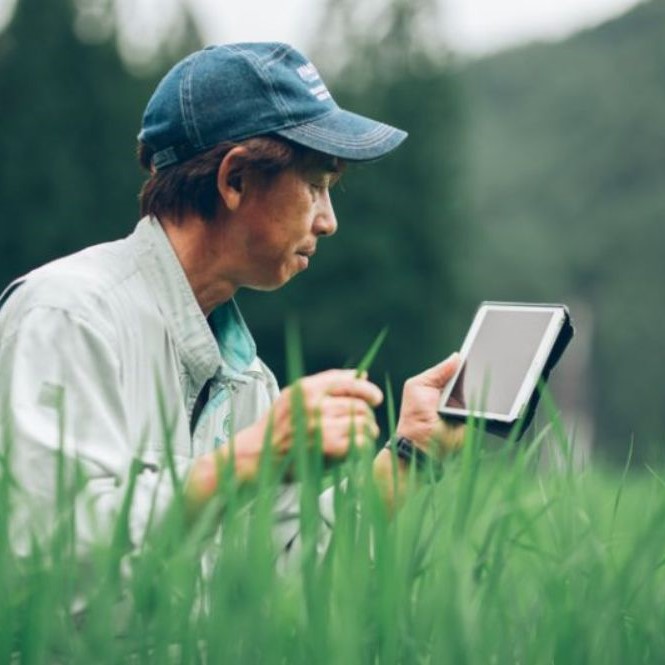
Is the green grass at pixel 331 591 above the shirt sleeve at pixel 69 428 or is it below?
below

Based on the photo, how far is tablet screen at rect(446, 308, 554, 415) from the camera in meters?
2.90

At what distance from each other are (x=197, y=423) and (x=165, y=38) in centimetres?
3877

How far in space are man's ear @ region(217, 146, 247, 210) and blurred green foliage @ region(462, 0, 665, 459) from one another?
5000 cm

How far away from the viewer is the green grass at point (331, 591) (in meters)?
2.09

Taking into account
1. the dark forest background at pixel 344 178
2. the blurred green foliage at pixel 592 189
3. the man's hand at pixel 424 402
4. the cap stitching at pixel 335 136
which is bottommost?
the blurred green foliage at pixel 592 189

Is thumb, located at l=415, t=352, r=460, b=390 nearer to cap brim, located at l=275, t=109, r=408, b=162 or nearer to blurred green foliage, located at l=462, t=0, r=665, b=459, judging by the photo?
cap brim, located at l=275, t=109, r=408, b=162

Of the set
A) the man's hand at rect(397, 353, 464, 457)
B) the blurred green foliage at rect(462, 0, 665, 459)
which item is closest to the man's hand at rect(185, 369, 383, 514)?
the man's hand at rect(397, 353, 464, 457)

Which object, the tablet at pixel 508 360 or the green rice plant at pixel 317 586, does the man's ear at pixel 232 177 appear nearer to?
the tablet at pixel 508 360

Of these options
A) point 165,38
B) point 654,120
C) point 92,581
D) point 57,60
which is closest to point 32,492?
point 92,581

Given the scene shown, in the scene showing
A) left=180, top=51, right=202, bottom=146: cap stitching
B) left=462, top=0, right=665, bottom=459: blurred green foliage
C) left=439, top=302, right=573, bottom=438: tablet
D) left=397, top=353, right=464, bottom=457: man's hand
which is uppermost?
left=180, top=51, right=202, bottom=146: cap stitching

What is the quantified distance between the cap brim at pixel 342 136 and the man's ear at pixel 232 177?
0.27ft

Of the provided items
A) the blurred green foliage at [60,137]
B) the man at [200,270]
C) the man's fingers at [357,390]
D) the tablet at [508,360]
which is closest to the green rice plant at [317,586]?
the man's fingers at [357,390]

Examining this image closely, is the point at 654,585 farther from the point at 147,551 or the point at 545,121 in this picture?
the point at 545,121

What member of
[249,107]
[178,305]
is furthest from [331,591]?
[249,107]
